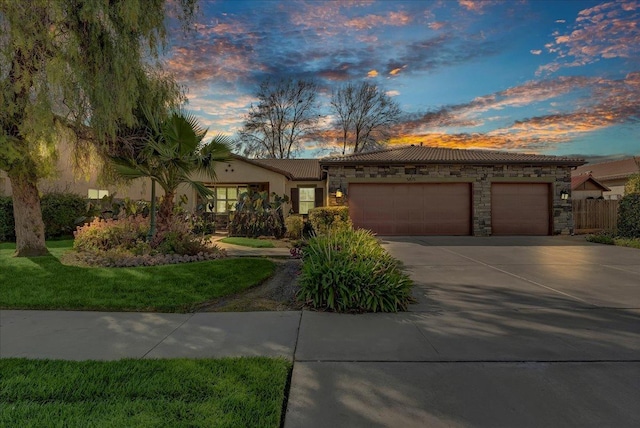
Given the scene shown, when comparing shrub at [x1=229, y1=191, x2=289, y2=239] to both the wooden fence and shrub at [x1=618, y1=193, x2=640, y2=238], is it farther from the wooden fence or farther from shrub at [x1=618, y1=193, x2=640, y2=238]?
the wooden fence

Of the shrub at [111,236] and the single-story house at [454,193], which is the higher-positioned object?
the single-story house at [454,193]

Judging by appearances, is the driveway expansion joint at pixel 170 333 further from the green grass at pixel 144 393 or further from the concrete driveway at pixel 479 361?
the concrete driveway at pixel 479 361

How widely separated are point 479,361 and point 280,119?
31988mm

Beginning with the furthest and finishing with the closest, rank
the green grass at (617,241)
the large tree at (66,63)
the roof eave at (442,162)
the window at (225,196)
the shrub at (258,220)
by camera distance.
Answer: the window at (225,196) < the roof eave at (442,162) < the shrub at (258,220) < the green grass at (617,241) < the large tree at (66,63)

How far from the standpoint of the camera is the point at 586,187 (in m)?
27.1

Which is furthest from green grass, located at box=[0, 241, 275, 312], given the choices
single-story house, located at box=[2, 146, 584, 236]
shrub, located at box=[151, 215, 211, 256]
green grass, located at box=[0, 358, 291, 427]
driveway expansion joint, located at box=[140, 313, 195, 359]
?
single-story house, located at box=[2, 146, 584, 236]

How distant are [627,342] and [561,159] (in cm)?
1472

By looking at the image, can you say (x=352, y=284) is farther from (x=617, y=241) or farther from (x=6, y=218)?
(x=6, y=218)

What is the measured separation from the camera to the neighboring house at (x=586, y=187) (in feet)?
87.0

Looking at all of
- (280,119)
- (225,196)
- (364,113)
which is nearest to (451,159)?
(225,196)

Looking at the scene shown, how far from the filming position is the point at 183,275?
21.3ft

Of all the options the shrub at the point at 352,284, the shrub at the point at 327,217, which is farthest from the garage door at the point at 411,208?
the shrub at the point at 352,284

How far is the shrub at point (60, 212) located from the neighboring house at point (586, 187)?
30.9 meters

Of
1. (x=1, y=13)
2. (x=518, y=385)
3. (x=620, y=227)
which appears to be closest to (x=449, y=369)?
(x=518, y=385)
